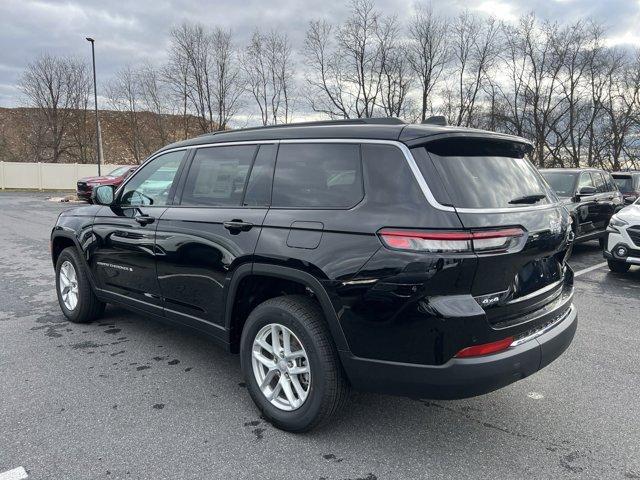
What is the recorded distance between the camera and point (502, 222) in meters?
2.54

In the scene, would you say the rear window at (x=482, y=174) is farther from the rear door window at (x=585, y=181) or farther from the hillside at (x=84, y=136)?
the hillside at (x=84, y=136)

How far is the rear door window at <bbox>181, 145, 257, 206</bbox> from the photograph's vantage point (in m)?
3.38

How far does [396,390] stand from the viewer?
8.37 ft

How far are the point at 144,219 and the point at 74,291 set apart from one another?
1691mm

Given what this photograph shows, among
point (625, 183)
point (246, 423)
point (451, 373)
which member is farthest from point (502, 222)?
point (625, 183)

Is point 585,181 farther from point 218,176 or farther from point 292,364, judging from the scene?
point 292,364

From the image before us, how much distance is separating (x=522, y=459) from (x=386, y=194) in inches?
65.0

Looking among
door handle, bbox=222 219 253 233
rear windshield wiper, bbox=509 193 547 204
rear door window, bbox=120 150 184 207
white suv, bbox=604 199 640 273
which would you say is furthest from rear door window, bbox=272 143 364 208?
white suv, bbox=604 199 640 273

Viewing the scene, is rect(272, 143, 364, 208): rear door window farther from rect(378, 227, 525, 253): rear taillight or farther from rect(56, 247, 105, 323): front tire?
rect(56, 247, 105, 323): front tire

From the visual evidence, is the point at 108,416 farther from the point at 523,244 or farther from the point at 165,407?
the point at 523,244

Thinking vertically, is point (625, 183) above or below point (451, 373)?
above

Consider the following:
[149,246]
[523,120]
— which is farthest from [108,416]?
[523,120]

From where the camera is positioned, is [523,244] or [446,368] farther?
[523,244]

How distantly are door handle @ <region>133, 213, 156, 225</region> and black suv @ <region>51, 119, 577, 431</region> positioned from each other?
23 centimetres
